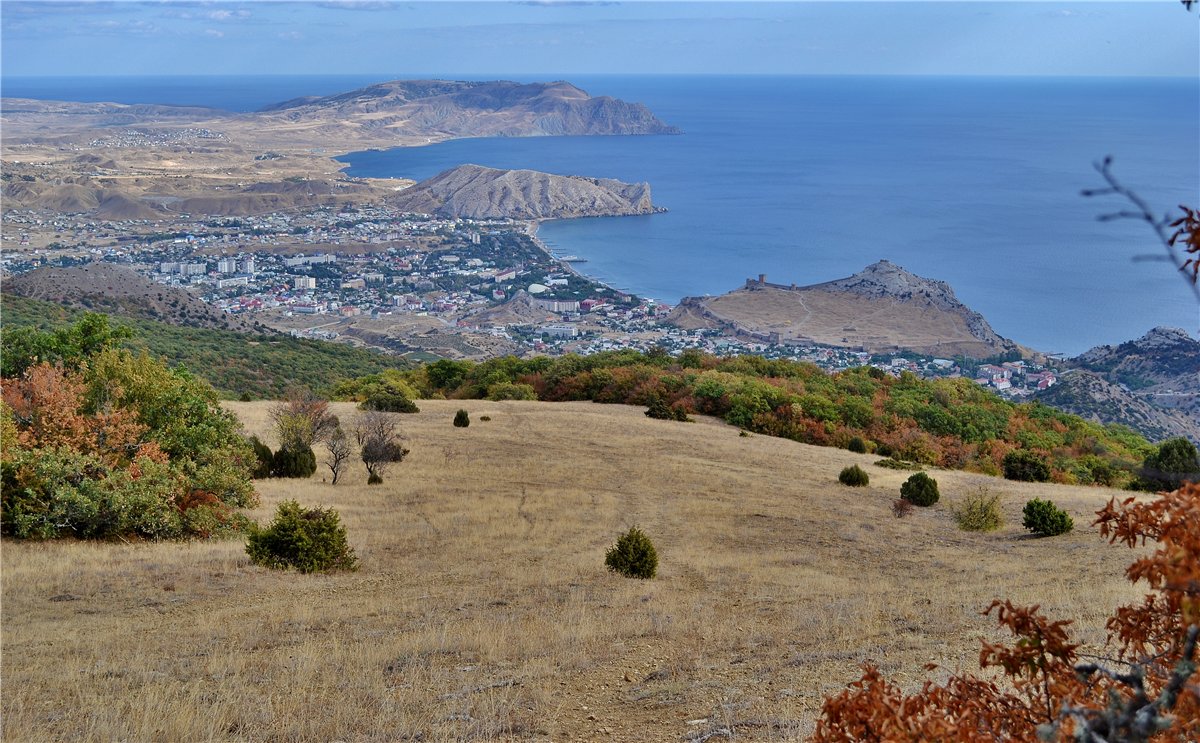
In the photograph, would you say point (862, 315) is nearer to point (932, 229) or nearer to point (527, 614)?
point (932, 229)

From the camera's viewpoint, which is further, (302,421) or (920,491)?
(302,421)

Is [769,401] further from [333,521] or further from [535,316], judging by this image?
[535,316]

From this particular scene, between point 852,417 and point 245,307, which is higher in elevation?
point 852,417

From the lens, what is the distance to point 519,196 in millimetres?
144375

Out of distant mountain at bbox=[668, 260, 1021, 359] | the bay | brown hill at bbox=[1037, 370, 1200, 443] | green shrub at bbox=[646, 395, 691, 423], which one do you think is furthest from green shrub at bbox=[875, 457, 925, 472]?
distant mountain at bbox=[668, 260, 1021, 359]

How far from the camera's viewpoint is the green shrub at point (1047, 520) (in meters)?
16.0

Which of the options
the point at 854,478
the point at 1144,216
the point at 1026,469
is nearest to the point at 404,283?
the point at 1026,469

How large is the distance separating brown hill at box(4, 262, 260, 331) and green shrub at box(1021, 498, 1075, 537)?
52.7 metres

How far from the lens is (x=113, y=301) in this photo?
190ft

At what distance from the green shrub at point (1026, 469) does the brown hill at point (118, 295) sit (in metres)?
49.5

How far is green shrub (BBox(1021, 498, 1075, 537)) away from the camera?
16.0 meters

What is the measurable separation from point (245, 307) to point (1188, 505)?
284 ft

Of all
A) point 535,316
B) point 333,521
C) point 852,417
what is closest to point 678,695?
point 333,521

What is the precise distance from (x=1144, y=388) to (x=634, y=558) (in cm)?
4271
